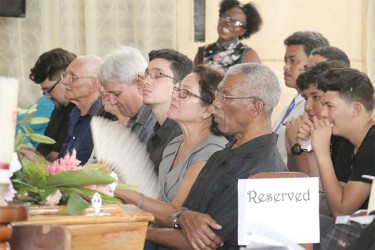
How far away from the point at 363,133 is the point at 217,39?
283 cm

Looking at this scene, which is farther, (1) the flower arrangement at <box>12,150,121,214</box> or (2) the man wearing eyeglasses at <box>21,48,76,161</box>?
(2) the man wearing eyeglasses at <box>21,48,76,161</box>

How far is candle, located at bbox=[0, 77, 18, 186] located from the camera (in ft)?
7.08

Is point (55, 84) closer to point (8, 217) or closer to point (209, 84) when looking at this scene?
point (209, 84)

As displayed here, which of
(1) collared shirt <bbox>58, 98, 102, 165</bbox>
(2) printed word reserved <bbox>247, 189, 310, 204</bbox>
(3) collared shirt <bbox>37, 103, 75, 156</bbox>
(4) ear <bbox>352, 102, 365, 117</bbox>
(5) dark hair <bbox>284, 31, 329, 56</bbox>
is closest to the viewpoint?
(2) printed word reserved <bbox>247, 189, 310, 204</bbox>

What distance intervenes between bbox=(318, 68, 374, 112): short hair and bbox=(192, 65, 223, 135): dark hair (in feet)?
1.65

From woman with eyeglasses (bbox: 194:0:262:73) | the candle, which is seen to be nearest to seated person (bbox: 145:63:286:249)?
the candle

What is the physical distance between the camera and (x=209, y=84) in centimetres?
421

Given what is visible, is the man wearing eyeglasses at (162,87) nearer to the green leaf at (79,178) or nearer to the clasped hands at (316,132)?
the clasped hands at (316,132)

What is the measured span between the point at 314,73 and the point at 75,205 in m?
1.89

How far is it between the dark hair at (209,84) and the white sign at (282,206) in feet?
4.79

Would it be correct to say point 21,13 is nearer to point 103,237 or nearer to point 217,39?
point 217,39

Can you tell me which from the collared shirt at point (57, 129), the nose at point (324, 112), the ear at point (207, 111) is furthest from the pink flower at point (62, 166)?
the collared shirt at point (57, 129)

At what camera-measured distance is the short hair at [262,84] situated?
3.76 meters

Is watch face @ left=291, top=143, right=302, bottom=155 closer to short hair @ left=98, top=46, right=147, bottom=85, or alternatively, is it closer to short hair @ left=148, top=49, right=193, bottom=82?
short hair @ left=148, top=49, right=193, bottom=82
